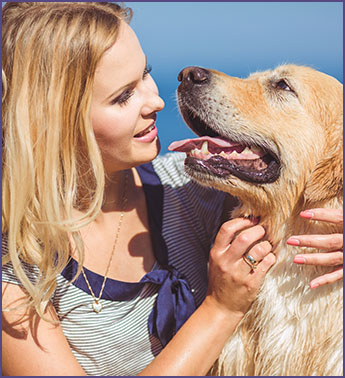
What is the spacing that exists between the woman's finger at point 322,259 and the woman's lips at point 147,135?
2.63 feet

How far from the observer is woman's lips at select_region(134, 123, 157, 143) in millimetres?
1946

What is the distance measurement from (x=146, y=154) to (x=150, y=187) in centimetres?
38

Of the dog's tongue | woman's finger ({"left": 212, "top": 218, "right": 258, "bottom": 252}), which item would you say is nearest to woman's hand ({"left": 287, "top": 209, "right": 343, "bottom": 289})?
woman's finger ({"left": 212, "top": 218, "right": 258, "bottom": 252})

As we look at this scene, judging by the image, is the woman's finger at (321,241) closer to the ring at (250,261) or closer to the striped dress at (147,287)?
the ring at (250,261)

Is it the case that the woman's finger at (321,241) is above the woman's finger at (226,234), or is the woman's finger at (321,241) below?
above

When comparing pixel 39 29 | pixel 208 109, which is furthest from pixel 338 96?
pixel 39 29

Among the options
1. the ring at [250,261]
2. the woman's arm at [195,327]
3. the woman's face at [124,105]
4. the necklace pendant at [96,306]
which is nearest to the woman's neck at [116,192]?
the woman's face at [124,105]

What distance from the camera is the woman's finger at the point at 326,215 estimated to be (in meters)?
1.71

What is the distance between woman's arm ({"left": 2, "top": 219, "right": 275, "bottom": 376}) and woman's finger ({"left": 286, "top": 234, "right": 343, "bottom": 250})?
19 cm

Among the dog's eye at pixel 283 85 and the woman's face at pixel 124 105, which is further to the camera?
the dog's eye at pixel 283 85

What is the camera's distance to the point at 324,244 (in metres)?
1.71

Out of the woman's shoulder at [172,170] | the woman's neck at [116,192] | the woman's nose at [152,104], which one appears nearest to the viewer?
the woman's nose at [152,104]

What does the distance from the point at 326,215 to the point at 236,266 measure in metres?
0.41

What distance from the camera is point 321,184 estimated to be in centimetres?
182
